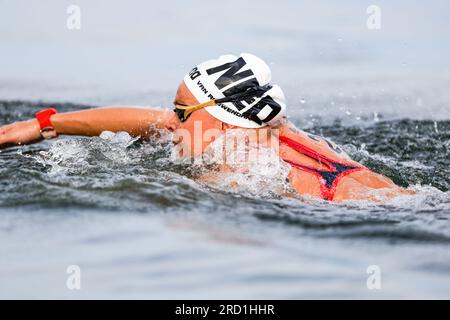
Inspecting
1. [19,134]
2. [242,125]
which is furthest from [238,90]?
[19,134]

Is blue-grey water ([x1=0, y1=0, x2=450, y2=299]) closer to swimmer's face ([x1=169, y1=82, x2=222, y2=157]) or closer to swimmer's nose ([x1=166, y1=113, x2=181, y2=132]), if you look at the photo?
swimmer's face ([x1=169, y1=82, x2=222, y2=157])

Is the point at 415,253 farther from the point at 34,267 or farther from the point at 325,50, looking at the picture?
the point at 325,50

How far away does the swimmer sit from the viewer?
18.9ft

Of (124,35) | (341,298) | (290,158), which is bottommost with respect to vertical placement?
(341,298)

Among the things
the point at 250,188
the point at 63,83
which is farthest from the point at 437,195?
the point at 63,83

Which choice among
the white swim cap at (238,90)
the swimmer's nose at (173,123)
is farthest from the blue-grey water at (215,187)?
the white swim cap at (238,90)

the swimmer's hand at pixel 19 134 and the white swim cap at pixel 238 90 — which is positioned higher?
the white swim cap at pixel 238 90

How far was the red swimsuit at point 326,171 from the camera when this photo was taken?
Answer: 5.70 m

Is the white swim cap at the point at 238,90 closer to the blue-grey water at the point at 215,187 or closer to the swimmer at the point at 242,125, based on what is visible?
the swimmer at the point at 242,125

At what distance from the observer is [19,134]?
6125 millimetres

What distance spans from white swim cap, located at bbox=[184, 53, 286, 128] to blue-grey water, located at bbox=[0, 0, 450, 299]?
53cm

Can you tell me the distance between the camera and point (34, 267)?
4.24m
